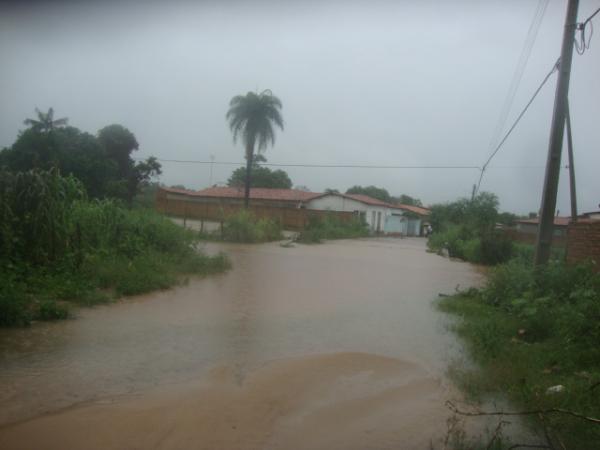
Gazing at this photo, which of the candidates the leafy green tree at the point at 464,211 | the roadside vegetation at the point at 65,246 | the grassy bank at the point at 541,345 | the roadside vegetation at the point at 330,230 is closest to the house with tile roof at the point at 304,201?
the roadside vegetation at the point at 330,230

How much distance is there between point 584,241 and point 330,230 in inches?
790

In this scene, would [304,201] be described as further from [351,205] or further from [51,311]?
[51,311]

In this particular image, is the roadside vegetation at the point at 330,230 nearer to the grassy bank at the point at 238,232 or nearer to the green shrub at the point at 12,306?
the grassy bank at the point at 238,232

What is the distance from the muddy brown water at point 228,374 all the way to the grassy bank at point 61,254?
50 centimetres

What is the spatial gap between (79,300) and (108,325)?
141 cm

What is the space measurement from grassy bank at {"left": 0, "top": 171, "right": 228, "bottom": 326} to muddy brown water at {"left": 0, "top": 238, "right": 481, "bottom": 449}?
0.50m

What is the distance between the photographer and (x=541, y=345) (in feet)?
21.2

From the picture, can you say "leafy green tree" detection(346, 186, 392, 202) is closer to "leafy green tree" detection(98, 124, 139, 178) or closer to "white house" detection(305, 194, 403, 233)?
"white house" detection(305, 194, 403, 233)

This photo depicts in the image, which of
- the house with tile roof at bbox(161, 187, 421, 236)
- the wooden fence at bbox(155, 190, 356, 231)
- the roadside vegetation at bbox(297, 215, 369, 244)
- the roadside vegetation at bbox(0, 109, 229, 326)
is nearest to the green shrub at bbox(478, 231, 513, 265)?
the roadside vegetation at bbox(297, 215, 369, 244)

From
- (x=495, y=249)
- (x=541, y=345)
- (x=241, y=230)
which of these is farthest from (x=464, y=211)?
(x=541, y=345)

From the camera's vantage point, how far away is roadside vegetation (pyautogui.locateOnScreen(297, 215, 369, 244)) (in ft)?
84.4

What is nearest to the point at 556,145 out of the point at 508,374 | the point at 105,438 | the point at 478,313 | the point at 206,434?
the point at 478,313

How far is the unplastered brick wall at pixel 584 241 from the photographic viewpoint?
948cm

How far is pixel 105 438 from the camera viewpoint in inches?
154
